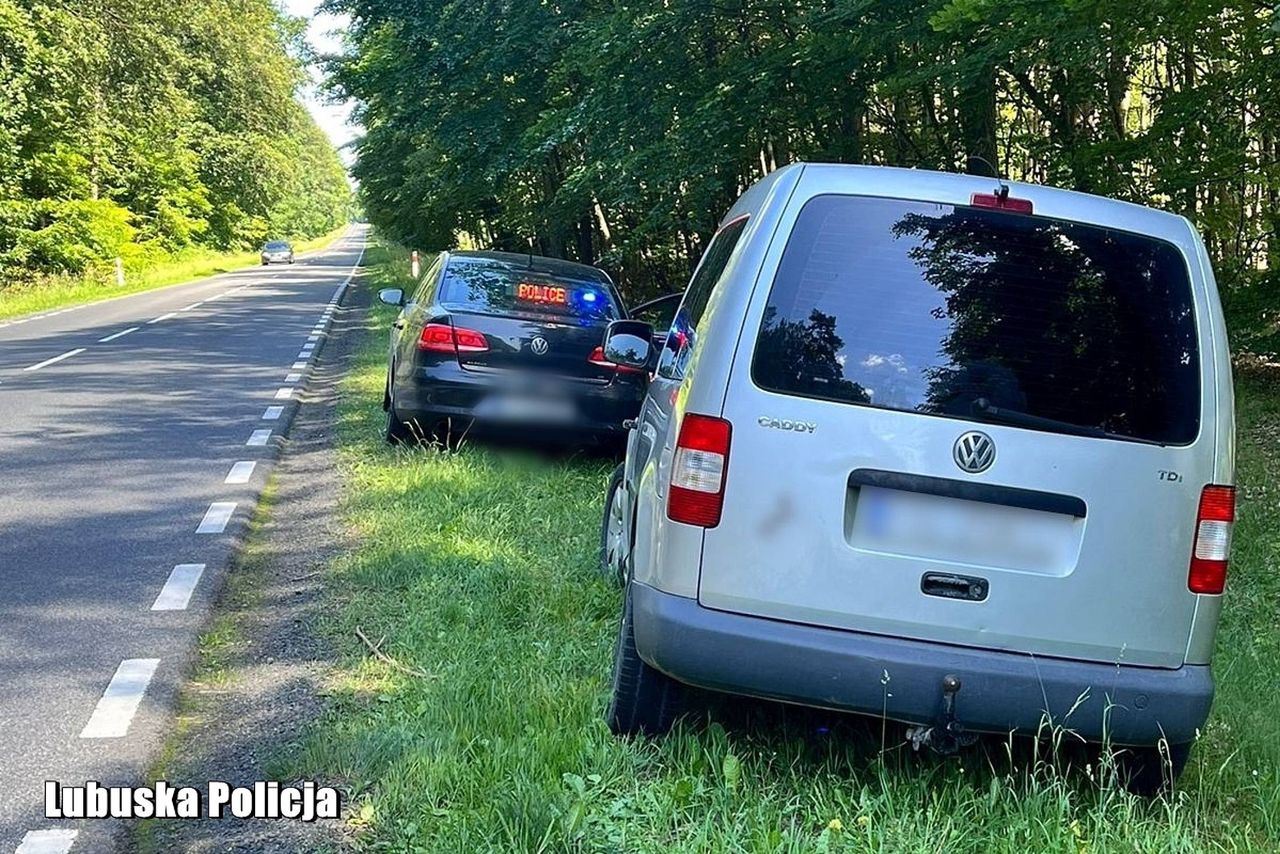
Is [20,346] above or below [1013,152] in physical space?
below

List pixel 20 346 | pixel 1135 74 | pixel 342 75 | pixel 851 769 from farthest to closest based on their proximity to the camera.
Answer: pixel 342 75, pixel 20 346, pixel 1135 74, pixel 851 769

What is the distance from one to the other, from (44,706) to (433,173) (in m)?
20.6

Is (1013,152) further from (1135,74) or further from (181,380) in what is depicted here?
(181,380)

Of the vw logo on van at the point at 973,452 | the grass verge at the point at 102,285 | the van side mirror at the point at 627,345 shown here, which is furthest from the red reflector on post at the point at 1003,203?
the grass verge at the point at 102,285

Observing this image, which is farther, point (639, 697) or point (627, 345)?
point (627, 345)

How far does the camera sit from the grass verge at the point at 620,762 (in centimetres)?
305

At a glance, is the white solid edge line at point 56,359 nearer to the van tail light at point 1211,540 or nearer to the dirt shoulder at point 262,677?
the dirt shoulder at point 262,677

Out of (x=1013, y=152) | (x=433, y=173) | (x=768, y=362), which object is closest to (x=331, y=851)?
(x=768, y=362)

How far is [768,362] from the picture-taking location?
3.18 m

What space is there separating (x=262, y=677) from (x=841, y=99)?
10.3m

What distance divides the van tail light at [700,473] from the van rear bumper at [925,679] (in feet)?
0.83

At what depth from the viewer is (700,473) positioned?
10.4 ft

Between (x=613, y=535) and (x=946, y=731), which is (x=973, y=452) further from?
(x=613, y=535)

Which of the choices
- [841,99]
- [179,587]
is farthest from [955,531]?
[841,99]
